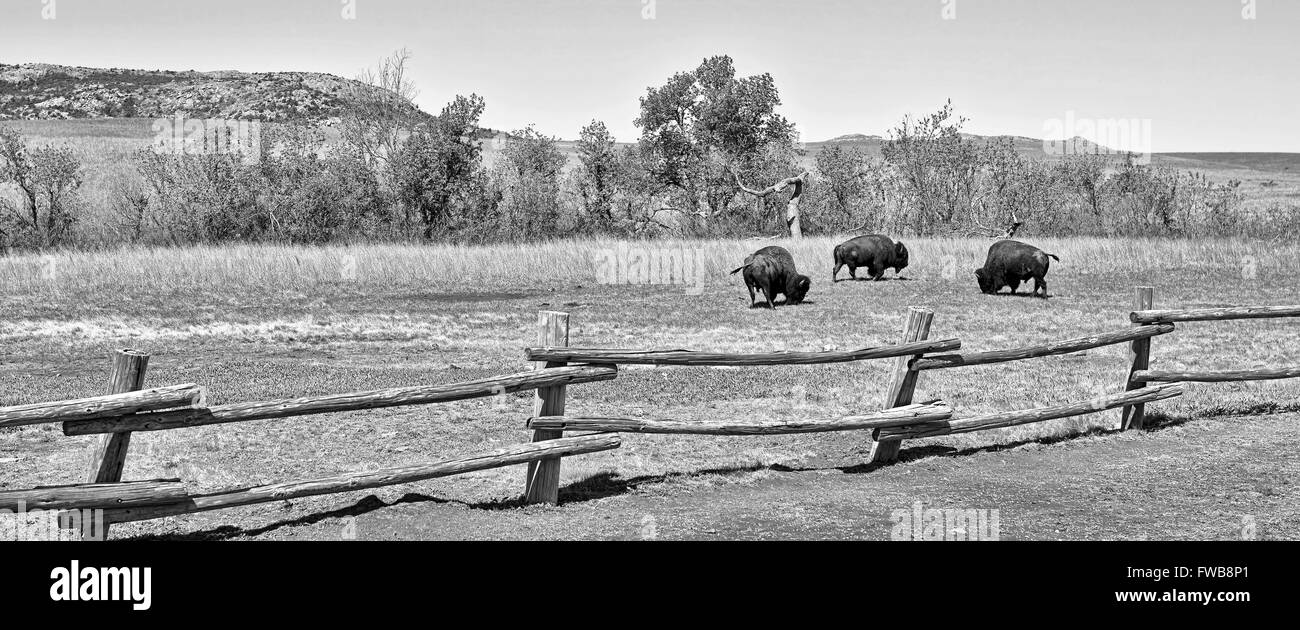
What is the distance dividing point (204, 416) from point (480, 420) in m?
4.24

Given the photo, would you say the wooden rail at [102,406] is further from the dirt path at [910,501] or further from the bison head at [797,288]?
the bison head at [797,288]

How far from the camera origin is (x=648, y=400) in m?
Result: 11.8

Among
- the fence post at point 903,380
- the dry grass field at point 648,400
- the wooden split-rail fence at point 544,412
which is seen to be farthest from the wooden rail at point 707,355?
the dry grass field at point 648,400

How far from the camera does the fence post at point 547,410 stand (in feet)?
24.9

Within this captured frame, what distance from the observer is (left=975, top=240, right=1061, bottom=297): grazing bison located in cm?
2130

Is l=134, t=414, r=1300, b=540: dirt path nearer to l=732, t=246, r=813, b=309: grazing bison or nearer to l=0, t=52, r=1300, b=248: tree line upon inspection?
l=732, t=246, r=813, b=309: grazing bison

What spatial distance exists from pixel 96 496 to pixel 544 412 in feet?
9.47

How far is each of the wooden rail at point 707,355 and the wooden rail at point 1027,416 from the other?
63 cm

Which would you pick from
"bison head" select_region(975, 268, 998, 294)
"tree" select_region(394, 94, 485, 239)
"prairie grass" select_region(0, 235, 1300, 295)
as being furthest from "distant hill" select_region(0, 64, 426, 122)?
"bison head" select_region(975, 268, 998, 294)

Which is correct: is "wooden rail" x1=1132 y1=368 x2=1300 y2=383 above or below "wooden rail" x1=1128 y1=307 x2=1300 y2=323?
below

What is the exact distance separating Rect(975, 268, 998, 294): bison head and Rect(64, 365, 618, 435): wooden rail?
52.2ft

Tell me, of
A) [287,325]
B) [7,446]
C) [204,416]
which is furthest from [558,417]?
[287,325]

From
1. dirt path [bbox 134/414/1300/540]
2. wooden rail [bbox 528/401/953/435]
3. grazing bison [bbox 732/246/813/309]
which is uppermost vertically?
grazing bison [bbox 732/246/813/309]

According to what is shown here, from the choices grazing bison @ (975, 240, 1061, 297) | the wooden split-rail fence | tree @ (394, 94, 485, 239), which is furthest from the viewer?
tree @ (394, 94, 485, 239)
